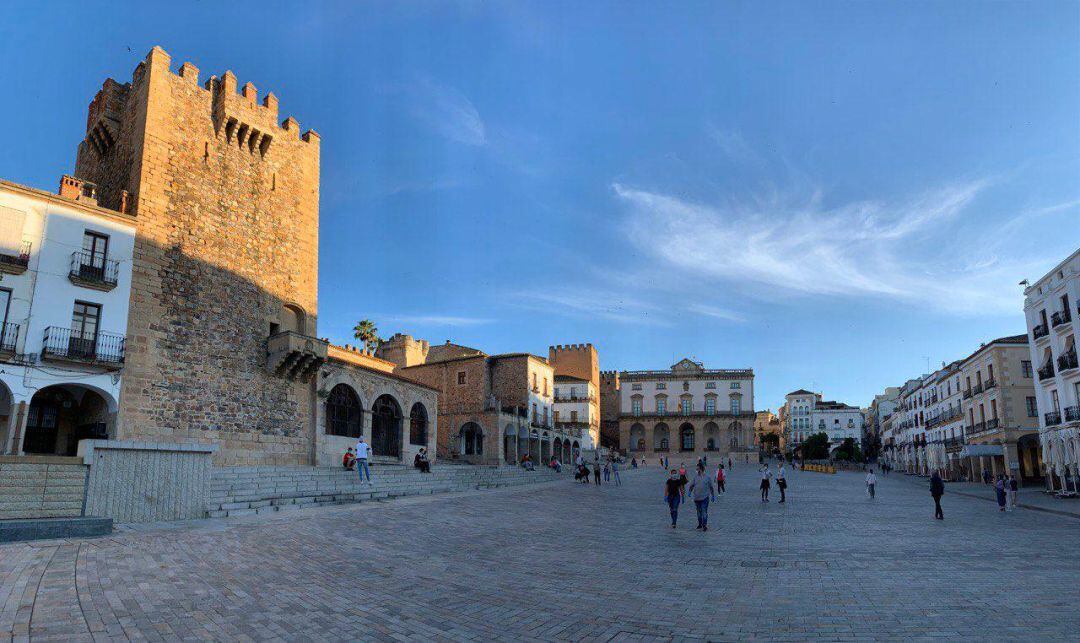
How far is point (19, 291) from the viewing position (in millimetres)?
19359

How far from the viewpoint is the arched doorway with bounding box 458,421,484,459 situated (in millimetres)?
44469

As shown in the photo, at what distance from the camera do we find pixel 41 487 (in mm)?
11992

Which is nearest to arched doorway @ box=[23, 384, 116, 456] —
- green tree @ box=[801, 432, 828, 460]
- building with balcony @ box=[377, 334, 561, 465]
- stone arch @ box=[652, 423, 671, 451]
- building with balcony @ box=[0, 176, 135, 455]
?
building with balcony @ box=[0, 176, 135, 455]

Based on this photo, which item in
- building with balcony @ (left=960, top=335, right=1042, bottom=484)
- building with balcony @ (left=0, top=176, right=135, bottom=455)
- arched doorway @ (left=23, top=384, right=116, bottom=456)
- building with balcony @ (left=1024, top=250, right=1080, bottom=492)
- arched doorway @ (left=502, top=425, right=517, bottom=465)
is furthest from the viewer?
arched doorway @ (left=502, top=425, right=517, bottom=465)

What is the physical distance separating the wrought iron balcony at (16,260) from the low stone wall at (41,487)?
9.78m

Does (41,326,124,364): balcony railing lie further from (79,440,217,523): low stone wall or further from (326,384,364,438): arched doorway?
(326,384,364,438): arched doorway

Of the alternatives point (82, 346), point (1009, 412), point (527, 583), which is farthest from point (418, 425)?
point (1009, 412)

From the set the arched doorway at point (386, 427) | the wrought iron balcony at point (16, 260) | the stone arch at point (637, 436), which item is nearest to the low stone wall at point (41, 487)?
the wrought iron balcony at point (16, 260)

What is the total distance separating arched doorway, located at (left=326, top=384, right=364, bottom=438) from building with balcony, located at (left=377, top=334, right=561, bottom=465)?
33.3ft

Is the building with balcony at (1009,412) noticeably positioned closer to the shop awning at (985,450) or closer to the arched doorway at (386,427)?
the shop awning at (985,450)

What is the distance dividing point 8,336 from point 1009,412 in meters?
49.6

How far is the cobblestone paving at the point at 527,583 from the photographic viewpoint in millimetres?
6496

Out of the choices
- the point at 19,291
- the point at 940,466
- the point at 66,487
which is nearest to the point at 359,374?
the point at 19,291

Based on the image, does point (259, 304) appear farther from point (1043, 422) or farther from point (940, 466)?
point (940, 466)
